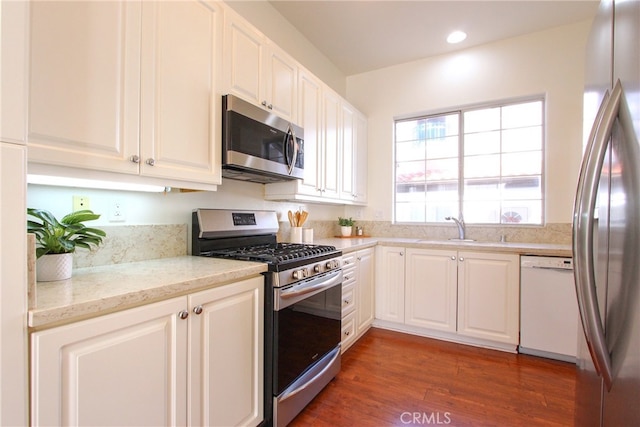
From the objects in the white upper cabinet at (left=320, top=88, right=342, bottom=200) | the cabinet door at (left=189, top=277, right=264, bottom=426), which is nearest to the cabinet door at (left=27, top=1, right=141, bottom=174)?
the cabinet door at (left=189, top=277, right=264, bottom=426)

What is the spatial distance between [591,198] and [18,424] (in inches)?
61.5

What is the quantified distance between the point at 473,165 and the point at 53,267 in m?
3.56

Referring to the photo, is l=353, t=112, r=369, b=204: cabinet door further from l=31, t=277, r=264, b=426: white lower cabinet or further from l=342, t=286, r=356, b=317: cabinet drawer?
l=31, t=277, r=264, b=426: white lower cabinet

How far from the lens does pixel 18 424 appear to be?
73 centimetres

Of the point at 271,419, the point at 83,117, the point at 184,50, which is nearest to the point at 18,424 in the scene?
the point at 83,117

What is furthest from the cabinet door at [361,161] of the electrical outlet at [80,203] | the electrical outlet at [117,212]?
the electrical outlet at [80,203]

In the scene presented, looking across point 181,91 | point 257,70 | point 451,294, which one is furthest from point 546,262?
point 181,91

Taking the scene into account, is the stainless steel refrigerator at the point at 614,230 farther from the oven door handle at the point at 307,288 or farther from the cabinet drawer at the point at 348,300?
the cabinet drawer at the point at 348,300

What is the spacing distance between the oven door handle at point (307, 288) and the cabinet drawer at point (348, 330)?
19.5 inches

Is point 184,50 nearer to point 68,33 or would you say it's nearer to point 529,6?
point 68,33

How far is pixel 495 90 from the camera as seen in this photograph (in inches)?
122

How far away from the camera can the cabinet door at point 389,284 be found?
294cm

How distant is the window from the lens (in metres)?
3.03

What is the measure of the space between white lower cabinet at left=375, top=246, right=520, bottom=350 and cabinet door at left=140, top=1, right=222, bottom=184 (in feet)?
6.71
